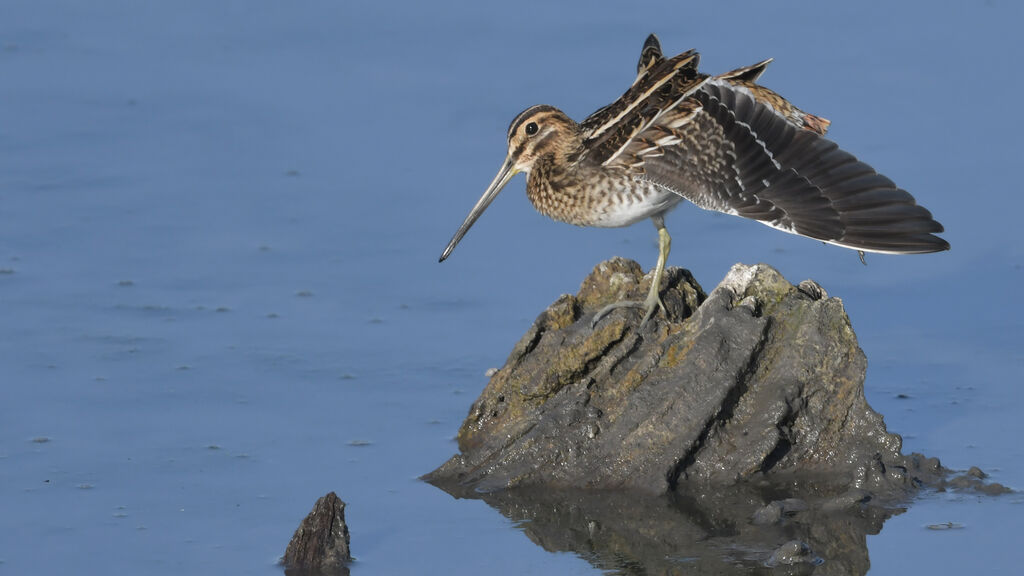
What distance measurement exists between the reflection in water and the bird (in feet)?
2.98

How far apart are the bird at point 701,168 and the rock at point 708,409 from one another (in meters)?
0.26

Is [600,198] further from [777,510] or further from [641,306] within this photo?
[777,510]

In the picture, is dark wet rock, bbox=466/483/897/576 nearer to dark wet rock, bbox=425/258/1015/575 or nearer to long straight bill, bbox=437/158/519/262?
dark wet rock, bbox=425/258/1015/575

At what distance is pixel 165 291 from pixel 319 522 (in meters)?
2.99

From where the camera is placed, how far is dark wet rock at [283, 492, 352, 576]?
6668 millimetres

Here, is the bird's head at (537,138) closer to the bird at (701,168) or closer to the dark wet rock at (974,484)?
the bird at (701,168)

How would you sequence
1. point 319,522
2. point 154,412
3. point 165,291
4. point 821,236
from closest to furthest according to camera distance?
point 319,522 < point 821,236 < point 154,412 < point 165,291

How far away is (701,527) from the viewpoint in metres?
7.02

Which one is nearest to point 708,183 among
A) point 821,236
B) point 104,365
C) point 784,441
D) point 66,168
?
point 821,236

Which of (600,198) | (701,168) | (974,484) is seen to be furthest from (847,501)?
(600,198)

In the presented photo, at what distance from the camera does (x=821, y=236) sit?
23.9 feet

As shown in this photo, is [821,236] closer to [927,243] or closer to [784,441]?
[927,243]

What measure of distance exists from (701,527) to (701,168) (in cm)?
173

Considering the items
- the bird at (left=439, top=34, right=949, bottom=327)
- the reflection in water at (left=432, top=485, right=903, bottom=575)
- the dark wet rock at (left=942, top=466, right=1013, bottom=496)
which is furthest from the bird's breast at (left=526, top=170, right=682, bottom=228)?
the dark wet rock at (left=942, top=466, right=1013, bottom=496)
